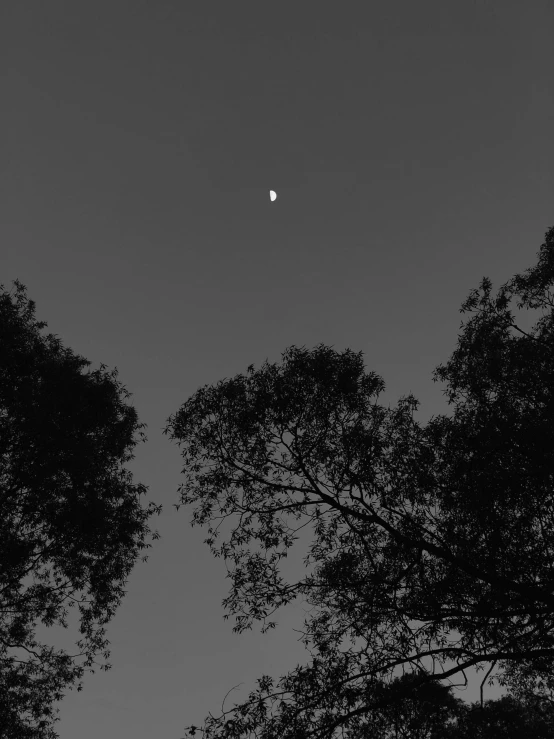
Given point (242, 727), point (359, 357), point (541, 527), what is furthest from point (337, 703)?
point (359, 357)

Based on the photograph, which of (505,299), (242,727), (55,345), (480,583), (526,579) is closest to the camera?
(242,727)

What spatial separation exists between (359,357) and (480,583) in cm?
690

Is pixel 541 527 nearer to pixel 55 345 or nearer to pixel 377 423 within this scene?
pixel 377 423

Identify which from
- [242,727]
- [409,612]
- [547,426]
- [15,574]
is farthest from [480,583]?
[15,574]

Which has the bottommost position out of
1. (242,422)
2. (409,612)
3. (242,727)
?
(242,727)

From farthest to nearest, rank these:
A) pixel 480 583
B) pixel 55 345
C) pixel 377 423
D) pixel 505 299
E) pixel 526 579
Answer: pixel 55 345 < pixel 505 299 < pixel 377 423 < pixel 480 583 < pixel 526 579

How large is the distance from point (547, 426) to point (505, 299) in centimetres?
588

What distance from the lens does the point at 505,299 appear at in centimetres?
1741

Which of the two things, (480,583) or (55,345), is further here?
(55,345)

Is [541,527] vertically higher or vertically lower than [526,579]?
higher

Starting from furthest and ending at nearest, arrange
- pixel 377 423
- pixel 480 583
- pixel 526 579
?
pixel 377 423 → pixel 480 583 → pixel 526 579

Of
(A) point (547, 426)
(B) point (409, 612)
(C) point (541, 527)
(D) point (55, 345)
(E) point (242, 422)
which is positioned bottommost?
(B) point (409, 612)

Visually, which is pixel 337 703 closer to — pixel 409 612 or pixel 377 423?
pixel 409 612

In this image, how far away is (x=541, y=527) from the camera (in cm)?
1317
